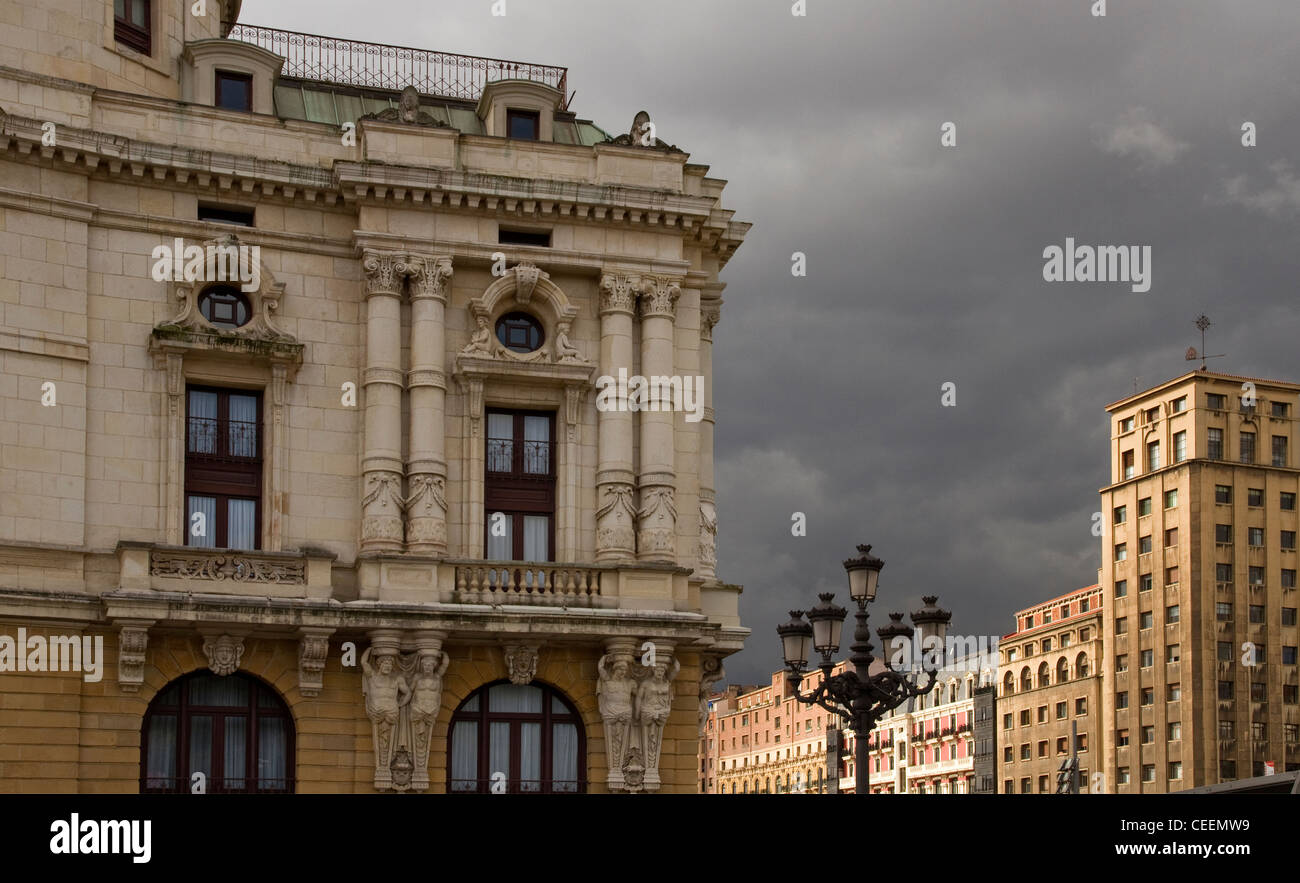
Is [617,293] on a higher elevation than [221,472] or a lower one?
higher

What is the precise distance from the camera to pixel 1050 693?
5032 inches

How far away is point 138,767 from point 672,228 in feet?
50.3

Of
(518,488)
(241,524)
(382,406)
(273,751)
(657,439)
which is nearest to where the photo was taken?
(273,751)

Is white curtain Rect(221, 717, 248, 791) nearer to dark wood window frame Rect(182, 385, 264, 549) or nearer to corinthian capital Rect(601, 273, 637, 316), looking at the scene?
dark wood window frame Rect(182, 385, 264, 549)

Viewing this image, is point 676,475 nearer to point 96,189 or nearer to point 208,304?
point 208,304

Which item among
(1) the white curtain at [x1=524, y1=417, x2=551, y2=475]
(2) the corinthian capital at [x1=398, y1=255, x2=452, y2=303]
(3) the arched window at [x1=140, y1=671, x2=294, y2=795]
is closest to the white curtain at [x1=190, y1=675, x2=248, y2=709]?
(3) the arched window at [x1=140, y1=671, x2=294, y2=795]

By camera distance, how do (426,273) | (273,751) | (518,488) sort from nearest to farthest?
(273,751) < (426,273) < (518,488)

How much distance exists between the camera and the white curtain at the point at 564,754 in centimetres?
3725

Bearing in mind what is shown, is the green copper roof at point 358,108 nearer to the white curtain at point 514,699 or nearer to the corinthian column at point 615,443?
the corinthian column at point 615,443

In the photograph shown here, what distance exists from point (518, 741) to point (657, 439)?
22.1 ft

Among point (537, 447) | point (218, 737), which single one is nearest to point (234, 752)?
point (218, 737)

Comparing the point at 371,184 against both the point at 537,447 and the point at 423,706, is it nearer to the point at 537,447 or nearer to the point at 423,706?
the point at 537,447

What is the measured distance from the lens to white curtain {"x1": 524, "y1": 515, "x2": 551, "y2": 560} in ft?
125

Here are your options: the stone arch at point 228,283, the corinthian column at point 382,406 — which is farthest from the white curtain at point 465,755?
the stone arch at point 228,283
